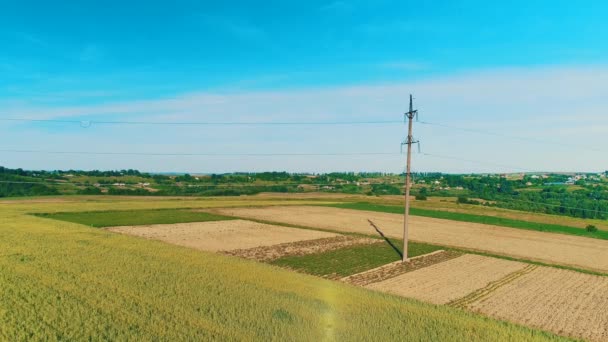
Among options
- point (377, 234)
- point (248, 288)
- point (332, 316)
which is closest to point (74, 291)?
point (248, 288)

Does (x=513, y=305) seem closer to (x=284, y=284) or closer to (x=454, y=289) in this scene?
(x=454, y=289)

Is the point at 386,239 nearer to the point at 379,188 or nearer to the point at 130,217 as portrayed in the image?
the point at 130,217

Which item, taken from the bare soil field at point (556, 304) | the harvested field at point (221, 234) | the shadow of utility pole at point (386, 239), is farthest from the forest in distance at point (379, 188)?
the bare soil field at point (556, 304)

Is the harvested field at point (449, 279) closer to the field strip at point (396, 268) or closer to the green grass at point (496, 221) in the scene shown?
the field strip at point (396, 268)

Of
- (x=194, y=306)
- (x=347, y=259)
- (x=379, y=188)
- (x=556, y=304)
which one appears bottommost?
(x=347, y=259)

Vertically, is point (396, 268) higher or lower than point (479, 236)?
lower

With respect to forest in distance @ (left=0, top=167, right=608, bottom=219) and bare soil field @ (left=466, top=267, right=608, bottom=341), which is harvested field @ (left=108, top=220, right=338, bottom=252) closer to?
bare soil field @ (left=466, top=267, right=608, bottom=341)

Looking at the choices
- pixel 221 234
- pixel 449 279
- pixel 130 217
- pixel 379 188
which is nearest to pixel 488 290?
pixel 449 279
